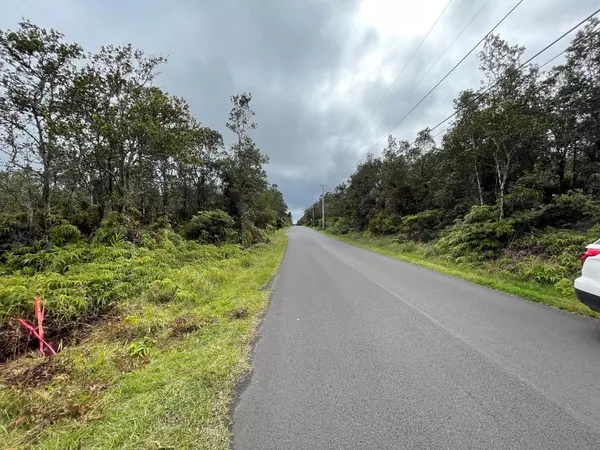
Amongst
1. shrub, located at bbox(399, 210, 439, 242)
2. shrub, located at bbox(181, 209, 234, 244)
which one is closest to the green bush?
shrub, located at bbox(181, 209, 234, 244)

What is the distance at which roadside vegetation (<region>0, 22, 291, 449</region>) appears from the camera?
2455 mm

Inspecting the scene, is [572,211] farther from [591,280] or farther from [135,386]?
[135,386]

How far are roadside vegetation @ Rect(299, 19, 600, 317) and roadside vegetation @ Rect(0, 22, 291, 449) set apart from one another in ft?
21.0

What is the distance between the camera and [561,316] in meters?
4.81

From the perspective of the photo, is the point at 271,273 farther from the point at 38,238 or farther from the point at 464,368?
the point at 38,238

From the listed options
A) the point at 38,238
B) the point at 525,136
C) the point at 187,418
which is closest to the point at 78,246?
the point at 38,238

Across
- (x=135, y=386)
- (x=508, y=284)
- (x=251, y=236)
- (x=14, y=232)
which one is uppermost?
(x=14, y=232)

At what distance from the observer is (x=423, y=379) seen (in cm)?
294

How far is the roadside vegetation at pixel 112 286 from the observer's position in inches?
96.7

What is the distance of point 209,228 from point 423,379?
1536 cm

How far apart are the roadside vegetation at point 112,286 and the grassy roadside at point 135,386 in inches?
0.6

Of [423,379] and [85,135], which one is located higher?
[85,135]

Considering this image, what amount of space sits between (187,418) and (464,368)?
9.33 feet

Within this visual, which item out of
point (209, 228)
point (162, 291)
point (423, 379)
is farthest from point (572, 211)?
point (209, 228)
